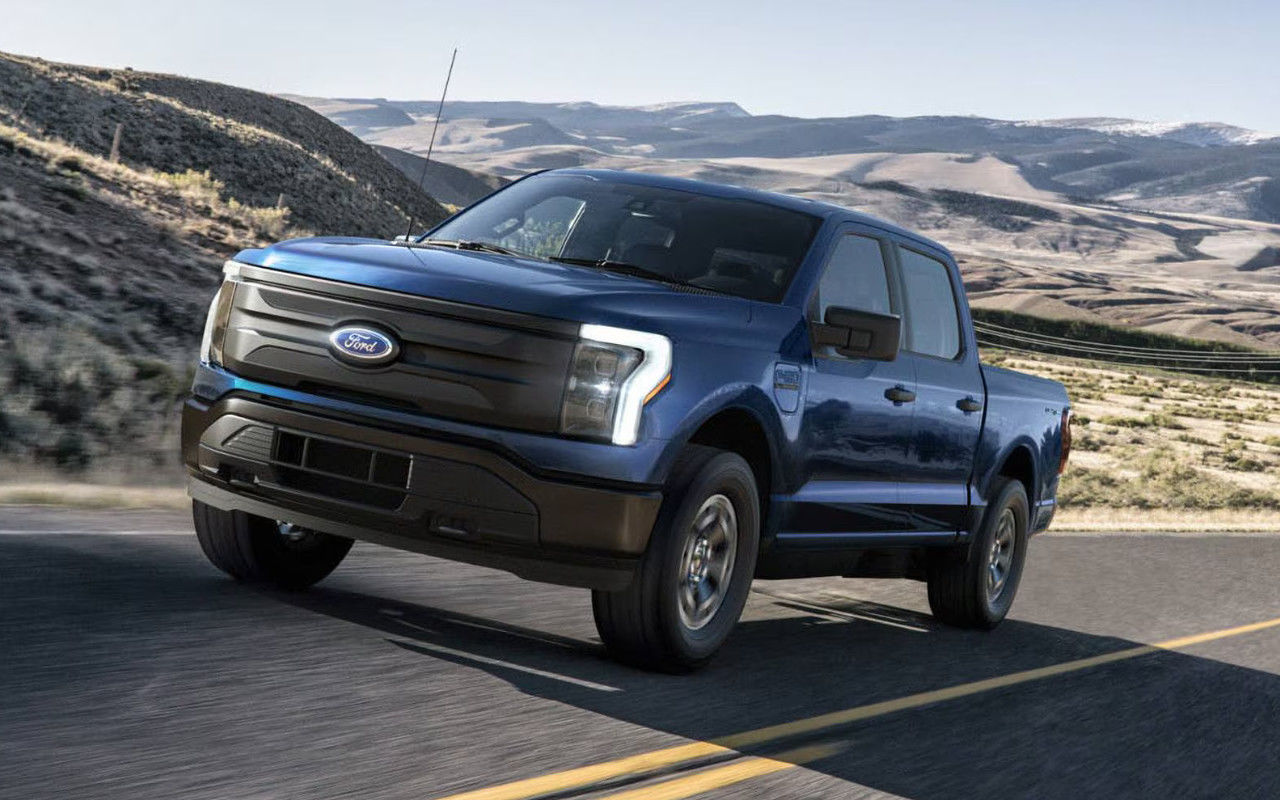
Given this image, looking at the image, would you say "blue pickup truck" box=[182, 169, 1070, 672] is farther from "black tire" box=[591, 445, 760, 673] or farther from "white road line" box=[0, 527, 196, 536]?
"white road line" box=[0, 527, 196, 536]

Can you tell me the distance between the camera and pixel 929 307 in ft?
27.6

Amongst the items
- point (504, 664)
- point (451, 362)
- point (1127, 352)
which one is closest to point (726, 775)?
point (504, 664)

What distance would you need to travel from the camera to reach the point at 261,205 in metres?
46.6

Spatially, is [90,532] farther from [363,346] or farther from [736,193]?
[736,193]

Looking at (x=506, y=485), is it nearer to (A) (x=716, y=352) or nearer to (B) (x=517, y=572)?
(B) (x=517, y=572)

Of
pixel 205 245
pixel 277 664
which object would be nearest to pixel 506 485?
pixel 277 664

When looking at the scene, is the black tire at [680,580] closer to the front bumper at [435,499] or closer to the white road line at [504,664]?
the front bumper at [435,499]

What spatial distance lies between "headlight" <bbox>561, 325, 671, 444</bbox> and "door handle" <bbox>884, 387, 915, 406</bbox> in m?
2.06

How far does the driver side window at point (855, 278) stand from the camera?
23.7 ft

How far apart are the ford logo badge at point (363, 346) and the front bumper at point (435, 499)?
219 mm

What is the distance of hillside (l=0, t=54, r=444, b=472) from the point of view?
39.1ft

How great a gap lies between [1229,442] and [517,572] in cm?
4873

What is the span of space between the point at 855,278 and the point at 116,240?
651 inches

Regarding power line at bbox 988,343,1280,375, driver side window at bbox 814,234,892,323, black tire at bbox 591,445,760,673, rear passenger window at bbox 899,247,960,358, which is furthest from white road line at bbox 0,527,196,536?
power line at bbox 988,343,1280,375
